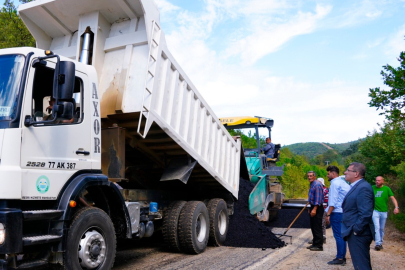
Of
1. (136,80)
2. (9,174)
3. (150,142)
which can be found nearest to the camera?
(9,174)

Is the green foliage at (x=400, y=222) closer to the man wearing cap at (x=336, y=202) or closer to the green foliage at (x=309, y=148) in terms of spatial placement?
the man wearing cap at (x=336, y=202)

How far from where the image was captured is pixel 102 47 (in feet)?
18.0

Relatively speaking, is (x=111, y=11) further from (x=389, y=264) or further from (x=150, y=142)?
(x=389, y=264)

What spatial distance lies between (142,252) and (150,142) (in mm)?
2088

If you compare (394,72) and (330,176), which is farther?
(394,72)

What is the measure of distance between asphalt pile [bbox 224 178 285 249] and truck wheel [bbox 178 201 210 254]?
1040mm

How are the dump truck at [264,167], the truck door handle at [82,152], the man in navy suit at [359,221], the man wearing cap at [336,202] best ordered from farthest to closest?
the dump truck at [264,167], the man wearing cap at [336,202], the truck door handle at [82,152], the man in navy suit at [359,221]

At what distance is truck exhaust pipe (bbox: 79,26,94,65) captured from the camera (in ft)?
17.3

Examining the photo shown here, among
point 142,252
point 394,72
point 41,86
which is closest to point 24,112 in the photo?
point 41,86

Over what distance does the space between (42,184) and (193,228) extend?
11.1 ft

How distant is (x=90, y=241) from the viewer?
13.5 ft

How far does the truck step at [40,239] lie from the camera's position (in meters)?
3.50

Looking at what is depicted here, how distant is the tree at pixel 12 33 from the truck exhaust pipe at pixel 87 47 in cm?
815

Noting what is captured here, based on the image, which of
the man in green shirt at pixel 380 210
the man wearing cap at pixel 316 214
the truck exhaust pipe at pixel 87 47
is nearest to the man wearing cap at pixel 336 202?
the man wearing cap at pixel 316 214
